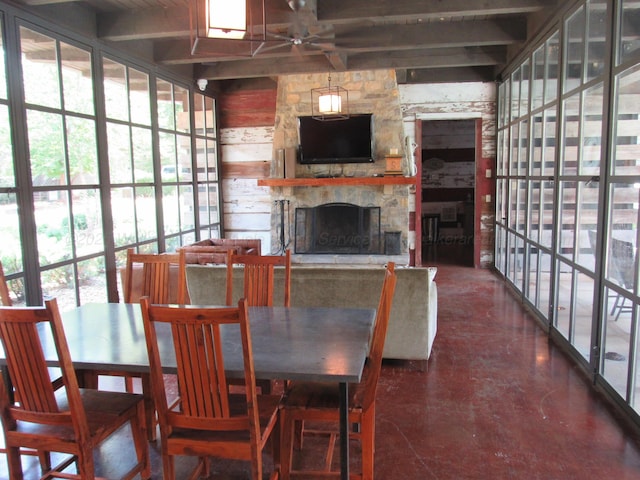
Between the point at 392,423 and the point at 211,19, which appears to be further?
the point at 392,423

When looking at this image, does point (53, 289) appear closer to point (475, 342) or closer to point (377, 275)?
point (377, 275)

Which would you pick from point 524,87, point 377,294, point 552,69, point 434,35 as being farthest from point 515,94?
point 377,294

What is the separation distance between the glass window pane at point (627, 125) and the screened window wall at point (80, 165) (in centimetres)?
396

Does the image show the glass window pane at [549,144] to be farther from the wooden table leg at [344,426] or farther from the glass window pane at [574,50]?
the wooden table leg at [344,426]

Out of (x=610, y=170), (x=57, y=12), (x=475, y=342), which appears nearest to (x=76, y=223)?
(x=57, y=12)

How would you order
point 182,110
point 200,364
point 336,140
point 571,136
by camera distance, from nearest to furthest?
point 200,364 → point 571,136 → point 182,110 → point 336,140

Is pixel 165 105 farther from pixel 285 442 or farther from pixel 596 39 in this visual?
pixel 285 442

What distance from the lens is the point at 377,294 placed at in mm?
3346

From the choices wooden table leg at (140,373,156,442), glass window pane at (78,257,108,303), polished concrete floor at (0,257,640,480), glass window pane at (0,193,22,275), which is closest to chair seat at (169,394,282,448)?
polished concrete floor at (0,257,640,480)

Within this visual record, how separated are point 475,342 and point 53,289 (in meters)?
3.47

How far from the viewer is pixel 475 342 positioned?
4016mm

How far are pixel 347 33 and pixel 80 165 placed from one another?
9.46ft

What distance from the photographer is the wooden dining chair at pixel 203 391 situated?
160 centimetres

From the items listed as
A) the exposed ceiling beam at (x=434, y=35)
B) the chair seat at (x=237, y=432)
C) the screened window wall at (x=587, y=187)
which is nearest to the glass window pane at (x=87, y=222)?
the exposed ceiling beam at (x=434, y=35)
